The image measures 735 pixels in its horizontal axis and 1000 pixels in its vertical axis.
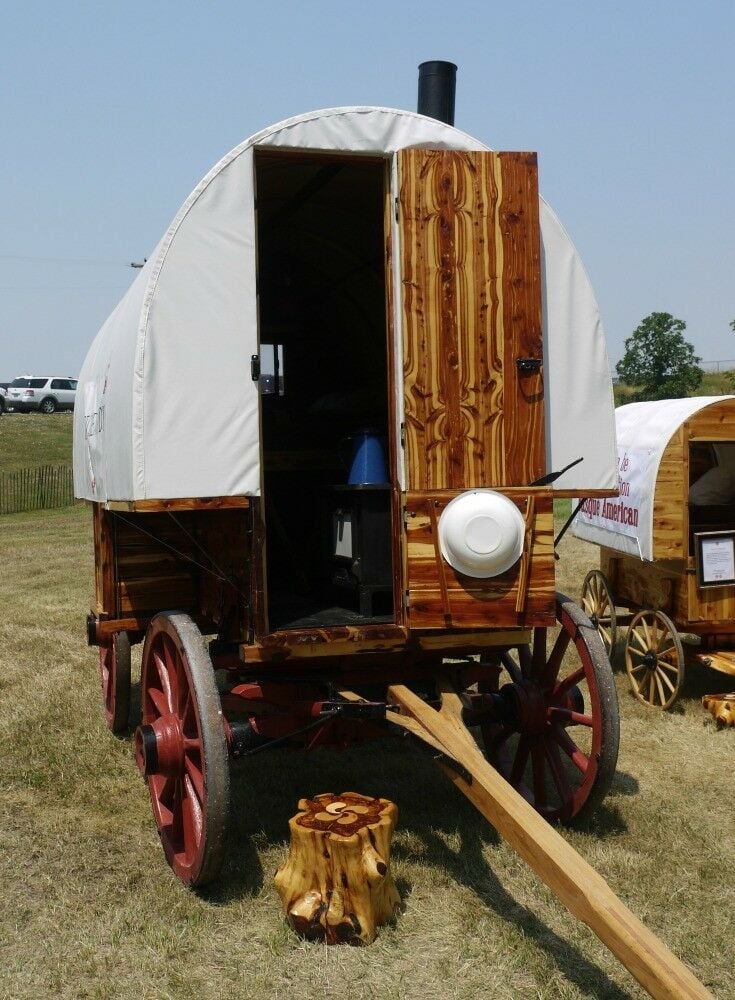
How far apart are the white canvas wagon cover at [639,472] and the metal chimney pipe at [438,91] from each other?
2674 millimetres

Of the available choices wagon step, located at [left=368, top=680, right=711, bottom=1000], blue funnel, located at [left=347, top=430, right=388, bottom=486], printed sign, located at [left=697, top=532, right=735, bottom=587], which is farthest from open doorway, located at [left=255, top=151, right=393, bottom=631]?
printed sign, located at [left=697, top=532, right=735, bottom=587]

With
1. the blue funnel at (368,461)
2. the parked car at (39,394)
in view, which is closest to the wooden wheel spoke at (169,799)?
the blue funnel at (368,461)

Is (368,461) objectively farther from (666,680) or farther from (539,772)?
→ (666,680)

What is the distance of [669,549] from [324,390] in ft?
8.98

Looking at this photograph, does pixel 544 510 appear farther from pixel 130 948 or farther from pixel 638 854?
pixel 130 948

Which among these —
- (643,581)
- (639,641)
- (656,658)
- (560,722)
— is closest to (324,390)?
(643,581)

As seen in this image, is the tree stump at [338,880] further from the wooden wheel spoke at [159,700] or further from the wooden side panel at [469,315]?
the wooden side panel at [469,315]

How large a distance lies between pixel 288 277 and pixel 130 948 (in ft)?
16.2

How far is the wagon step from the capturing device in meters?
2.84

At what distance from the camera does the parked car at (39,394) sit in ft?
135

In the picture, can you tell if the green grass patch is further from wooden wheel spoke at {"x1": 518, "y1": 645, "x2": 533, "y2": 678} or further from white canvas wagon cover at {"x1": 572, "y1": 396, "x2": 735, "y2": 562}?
wooden wheel spoke at {"x1": 518, "y1": 645, "x2": 533, "y2": 678}

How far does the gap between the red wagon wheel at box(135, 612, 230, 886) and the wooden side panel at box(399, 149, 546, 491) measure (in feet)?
4.10

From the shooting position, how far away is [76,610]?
1157 cm

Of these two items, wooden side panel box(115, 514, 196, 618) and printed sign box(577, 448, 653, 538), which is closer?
wooden side panel box(115, 514, 196, 618)
